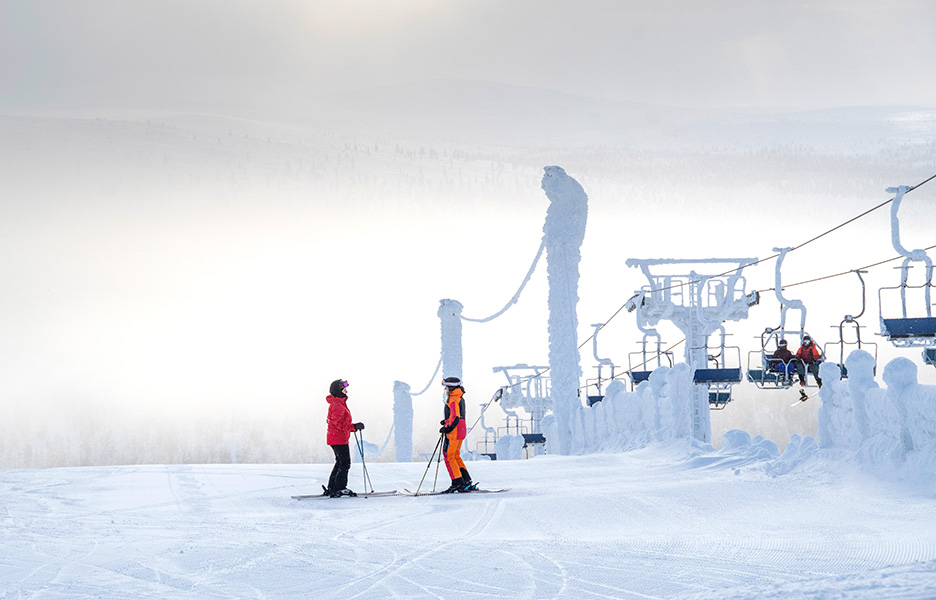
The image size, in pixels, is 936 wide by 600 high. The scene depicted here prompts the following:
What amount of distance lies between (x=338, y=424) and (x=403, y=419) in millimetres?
21160

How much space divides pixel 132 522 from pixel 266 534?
195 centimetres

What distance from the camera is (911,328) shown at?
14.5 m

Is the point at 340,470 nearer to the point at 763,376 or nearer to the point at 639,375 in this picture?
the point at 763,376

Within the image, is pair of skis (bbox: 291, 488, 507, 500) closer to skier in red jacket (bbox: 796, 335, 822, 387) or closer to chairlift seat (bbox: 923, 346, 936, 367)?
chairlift seat (bbox: 923, 346, 936, 367)

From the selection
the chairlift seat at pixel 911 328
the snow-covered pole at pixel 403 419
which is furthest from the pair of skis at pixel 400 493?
the snow-covered pole at pixel 403 419

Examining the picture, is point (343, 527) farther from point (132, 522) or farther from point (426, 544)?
point (132, 522)

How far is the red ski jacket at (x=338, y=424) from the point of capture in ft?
44.6

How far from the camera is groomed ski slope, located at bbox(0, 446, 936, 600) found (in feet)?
22.1

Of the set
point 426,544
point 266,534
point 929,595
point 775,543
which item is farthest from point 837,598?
point 266,534

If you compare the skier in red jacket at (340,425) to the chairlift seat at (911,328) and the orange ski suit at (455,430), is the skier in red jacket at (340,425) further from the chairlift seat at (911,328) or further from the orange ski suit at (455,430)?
the chairlift seat at (911,328)

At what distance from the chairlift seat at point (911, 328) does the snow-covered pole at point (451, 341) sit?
1856 centimetres

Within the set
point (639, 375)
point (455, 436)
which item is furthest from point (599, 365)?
point (455, 436)

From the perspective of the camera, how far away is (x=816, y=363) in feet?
66.8

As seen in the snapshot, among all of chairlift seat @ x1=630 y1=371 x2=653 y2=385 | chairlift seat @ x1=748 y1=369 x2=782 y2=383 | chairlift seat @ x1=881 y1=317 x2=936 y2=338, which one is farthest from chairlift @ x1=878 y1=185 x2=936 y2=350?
chairlift seat @ x1=630 y1=371 x2=653 y2=385
